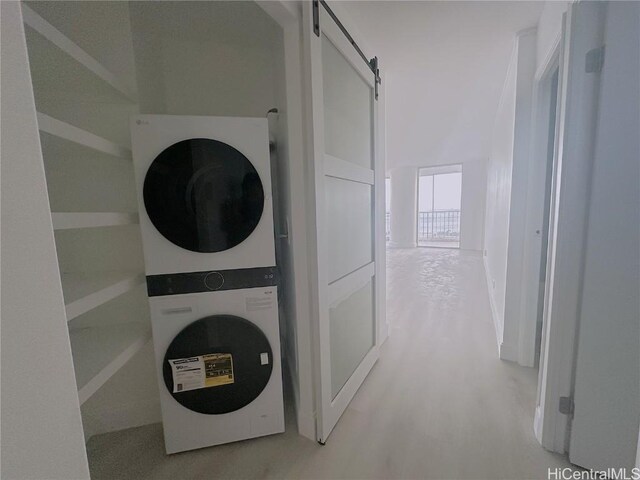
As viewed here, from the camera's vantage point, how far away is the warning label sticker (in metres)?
1.31

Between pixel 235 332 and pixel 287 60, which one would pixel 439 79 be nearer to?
pixel 287 60

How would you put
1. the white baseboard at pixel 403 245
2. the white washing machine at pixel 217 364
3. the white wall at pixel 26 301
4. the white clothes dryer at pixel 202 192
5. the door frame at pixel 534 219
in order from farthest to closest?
the white baseboard at pixel 403 245 → the door frame at pixel 534 219 → the white washing machine at pixel 217 364 → the white clothes dryer at pixel 202 192 → the white wall at pixel 26 301

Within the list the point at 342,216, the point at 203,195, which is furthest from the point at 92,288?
the point at 342,216

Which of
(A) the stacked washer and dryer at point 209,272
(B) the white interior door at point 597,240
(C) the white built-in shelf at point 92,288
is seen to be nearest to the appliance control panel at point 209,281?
(A) the stacked washer and dryer at point 209,272

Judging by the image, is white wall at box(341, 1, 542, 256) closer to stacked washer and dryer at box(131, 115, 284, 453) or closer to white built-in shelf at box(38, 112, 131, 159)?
stacked washer and dryer at box(131, 115, 284, 453)

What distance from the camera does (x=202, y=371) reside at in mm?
1340

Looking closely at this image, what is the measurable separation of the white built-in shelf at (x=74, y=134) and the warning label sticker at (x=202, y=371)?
3.28ft

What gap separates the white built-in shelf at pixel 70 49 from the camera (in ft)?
2.80

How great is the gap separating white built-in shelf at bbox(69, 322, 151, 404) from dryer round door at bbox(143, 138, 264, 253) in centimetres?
53

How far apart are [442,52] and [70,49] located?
95.6 inches

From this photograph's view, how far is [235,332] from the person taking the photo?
135 centimetres

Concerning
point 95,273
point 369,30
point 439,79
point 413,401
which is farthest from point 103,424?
point 439,79

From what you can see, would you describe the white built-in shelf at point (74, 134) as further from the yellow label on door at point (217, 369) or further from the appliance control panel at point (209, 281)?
the yellow label on door at point (217, 369)

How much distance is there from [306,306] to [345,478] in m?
0.78
